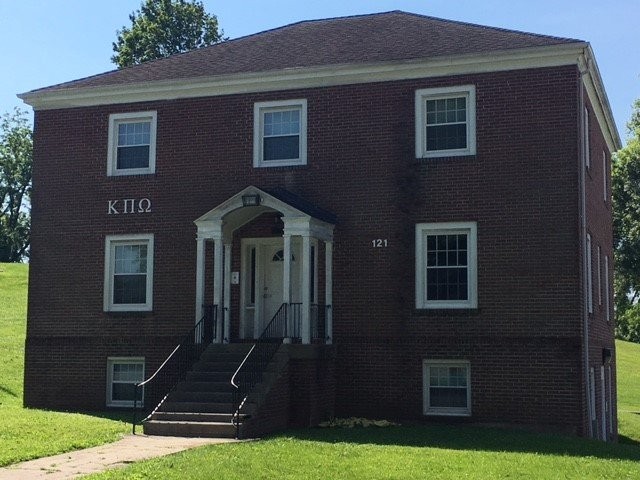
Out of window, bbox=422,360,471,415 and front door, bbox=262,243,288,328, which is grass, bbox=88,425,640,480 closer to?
window, bbox=422,360,471,415

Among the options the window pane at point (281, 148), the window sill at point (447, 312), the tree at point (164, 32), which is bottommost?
the window sill at point (447, 312)

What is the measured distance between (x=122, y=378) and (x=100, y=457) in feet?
27.1

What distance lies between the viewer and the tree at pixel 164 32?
4969cm

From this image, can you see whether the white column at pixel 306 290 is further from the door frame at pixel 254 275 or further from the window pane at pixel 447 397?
the window pane at pixel 447 397

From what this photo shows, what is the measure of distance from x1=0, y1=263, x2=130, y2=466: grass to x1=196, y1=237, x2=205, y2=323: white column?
9.00ft

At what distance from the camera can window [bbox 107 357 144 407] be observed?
2064 cm

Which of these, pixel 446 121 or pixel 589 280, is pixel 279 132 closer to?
pixel 446 121

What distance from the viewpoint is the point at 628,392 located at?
3597 cm

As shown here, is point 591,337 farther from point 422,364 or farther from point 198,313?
point 198,313

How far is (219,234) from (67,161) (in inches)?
204

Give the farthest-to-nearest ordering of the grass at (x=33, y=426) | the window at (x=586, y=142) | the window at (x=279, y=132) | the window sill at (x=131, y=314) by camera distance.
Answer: the window sill at (x=131, y=314)
the window at (x=279, y=132)
the window at (x=586, y=142)
the grass at (x=33, y=426)

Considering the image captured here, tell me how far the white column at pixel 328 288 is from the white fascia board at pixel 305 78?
366 cm

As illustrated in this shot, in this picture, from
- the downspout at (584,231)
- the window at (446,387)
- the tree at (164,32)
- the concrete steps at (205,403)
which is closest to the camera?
the concrete steps at (205,403)

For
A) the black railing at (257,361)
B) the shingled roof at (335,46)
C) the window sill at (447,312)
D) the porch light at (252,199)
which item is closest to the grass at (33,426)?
the black railing at (257,361)
